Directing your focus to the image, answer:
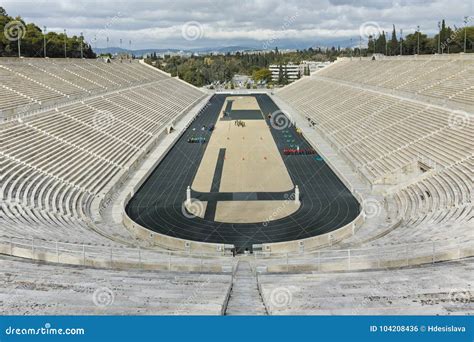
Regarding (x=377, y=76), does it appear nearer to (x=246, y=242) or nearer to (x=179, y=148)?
(x=179, y=148)

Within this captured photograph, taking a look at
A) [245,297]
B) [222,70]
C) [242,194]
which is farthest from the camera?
[222,70]

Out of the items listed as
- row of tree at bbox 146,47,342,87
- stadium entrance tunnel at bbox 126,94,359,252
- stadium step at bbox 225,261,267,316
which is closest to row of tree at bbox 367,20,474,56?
row of tree at bbox 146,47,342,87

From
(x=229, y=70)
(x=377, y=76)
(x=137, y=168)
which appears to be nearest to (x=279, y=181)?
(x=137, y=168)

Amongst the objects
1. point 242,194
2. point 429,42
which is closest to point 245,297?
point 242,194

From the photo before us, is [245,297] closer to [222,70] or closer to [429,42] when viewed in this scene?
[429,42]

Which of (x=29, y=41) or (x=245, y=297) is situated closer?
(x=245, y=297)

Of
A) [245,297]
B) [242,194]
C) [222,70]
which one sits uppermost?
[222,70]

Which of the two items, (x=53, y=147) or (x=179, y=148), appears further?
(x=179, y=148)
